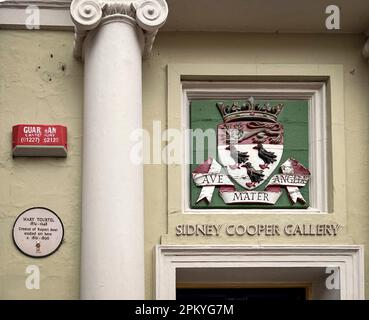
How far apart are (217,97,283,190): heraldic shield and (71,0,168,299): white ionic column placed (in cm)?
102

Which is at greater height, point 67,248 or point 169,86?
point 169,86

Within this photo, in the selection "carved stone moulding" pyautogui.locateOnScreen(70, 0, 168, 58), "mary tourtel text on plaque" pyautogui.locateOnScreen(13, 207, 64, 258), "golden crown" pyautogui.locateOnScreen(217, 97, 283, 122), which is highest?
"carved stone moulding" pyautogui.locateOnScreen(70, 0, 168, 58)

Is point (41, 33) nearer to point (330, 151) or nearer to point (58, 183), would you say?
point (58, 183)

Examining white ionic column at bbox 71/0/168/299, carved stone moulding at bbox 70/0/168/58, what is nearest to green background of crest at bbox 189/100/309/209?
white ionic column at bbox 71/0/168/299

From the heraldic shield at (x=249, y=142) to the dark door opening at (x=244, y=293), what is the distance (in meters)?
1.03

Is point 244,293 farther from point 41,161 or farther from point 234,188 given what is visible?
point 41,161

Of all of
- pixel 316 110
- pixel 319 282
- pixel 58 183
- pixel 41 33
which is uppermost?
pixel 41 33

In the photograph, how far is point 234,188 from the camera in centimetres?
1118

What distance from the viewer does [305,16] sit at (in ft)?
36.6

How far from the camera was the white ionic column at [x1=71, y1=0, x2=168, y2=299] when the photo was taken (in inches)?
402

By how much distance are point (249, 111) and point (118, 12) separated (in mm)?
1673

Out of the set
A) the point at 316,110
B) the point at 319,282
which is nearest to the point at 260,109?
the point at 316,110

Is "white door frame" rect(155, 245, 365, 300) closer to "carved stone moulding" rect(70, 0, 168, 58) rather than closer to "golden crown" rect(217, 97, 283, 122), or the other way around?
"golden crown" rect(217, 97, 283, 122)

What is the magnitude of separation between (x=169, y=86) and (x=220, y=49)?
623mm
